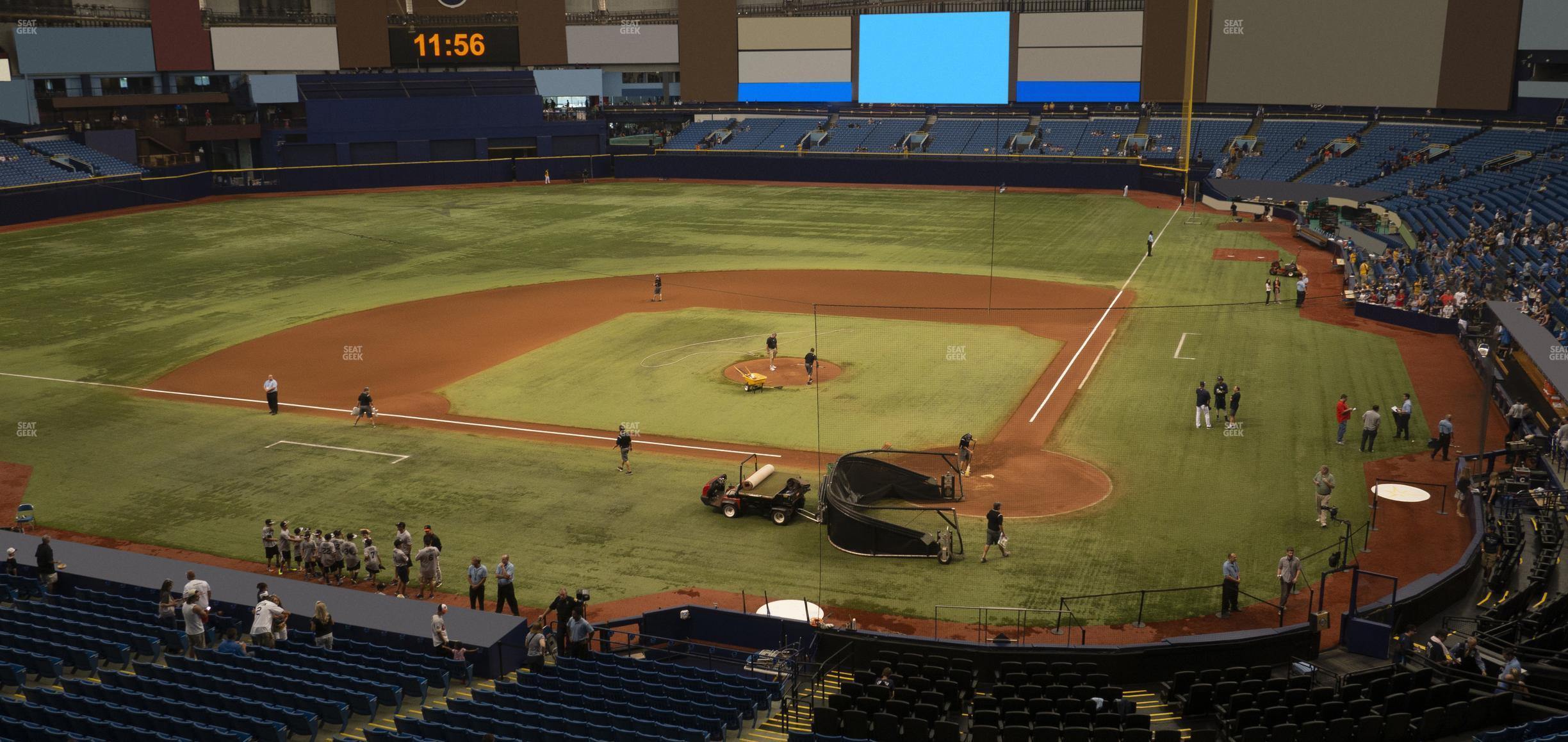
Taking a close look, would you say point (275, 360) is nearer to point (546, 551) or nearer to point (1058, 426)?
point (546, 551)

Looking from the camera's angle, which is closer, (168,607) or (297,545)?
(168,607)

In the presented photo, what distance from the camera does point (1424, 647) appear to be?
20.1 meters

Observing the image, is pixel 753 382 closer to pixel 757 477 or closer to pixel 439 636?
pixel 757 477

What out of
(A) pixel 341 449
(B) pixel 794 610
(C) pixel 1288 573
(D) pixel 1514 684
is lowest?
(B) pixel 794 610

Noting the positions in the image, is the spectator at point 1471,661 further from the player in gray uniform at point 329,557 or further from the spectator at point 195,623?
the player in gray uniform at point 329,557

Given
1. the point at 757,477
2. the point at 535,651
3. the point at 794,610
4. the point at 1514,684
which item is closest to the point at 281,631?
the point at 535,651

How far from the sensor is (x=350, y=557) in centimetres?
2445

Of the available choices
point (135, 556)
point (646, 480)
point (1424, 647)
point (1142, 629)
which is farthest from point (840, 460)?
point (135, 556)

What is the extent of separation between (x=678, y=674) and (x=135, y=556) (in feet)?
39.7

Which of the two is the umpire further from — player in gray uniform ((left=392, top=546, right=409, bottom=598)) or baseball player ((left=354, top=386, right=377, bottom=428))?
player in gray uniform ((left=392, top=546, right=409, bottom=598))

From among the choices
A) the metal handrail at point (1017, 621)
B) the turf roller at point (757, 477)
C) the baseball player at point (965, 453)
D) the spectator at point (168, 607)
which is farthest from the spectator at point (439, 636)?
the baseball player at point (965, 453)

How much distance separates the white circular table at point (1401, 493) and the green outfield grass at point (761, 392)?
968 centimetres

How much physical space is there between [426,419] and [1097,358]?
2199 centimetres

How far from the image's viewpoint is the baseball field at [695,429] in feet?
83.4
